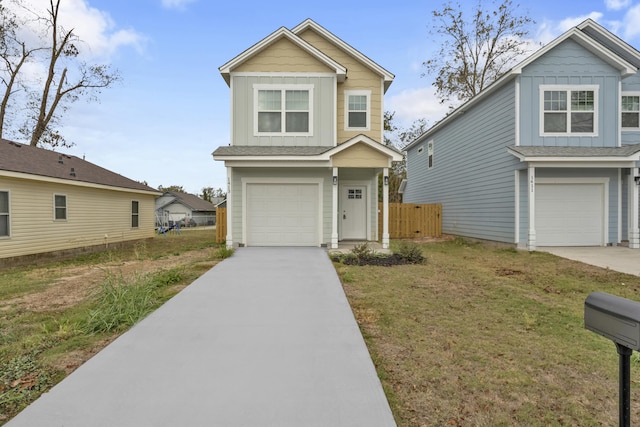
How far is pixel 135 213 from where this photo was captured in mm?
18609

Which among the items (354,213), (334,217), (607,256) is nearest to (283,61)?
(334,217)

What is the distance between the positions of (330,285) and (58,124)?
943 inches

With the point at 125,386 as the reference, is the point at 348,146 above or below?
above

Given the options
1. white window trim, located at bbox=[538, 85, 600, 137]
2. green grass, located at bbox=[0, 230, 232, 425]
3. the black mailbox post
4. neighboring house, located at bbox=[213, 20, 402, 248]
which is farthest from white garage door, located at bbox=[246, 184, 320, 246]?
the black mailbox post

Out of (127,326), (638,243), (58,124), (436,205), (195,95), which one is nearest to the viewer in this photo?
(127,326)

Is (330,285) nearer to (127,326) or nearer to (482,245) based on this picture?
(127,326)

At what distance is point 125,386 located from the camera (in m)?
2.99

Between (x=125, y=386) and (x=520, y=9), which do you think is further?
(x=520, y=9)

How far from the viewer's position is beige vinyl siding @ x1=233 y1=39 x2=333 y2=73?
12227 millimetres

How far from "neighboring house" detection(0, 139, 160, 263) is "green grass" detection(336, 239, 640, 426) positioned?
432 inches

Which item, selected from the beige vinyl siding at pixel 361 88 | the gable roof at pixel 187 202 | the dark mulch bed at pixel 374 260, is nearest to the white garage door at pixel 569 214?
the dark mulch bed at pixel 374 260

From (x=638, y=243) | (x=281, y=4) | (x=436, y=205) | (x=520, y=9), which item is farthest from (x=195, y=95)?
(x=520, y=9)

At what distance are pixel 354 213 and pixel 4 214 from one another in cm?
1161

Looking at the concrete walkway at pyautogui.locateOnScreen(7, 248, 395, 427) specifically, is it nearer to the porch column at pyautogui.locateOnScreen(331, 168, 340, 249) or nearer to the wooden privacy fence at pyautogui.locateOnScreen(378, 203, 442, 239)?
the porch column at pyautogui.locateOnScreen(331, 168, 340, 249)
